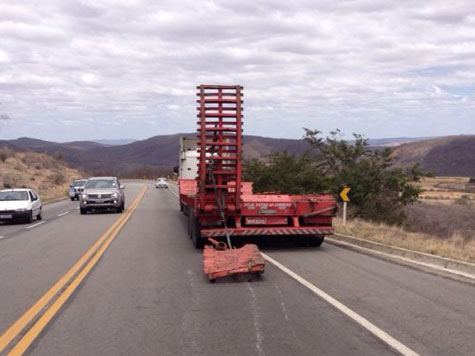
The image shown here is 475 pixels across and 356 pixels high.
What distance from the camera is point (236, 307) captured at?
8320 millimetres

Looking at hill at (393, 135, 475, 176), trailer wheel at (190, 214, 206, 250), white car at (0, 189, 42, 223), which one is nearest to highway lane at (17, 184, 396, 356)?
trailer wheel at (190, 214, 206, 250)

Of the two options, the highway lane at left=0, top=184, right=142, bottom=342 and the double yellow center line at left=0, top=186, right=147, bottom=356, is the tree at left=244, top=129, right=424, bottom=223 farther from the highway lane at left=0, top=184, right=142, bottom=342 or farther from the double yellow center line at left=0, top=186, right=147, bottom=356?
the double yellow center line at left=0, top=186, right=147, bottom=356

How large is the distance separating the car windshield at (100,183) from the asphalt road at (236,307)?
1628 cm

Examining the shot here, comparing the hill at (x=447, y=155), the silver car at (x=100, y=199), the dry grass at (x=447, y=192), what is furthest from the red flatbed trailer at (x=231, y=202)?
the hill at (x=447, y=155)

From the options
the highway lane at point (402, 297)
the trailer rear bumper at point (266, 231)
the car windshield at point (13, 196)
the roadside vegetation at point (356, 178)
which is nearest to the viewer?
the highway lane at point (402, 297)

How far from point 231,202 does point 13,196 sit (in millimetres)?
14439

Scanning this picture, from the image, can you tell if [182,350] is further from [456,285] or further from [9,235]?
[9,235]

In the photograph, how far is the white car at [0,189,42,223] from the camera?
79.5ft

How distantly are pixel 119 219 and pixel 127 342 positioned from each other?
62.7 ft

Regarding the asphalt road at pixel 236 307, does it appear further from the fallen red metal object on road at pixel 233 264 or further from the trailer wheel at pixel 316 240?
the trailer wheel at pixel 316 240

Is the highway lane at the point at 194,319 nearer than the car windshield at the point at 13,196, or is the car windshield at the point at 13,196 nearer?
the highway lane at the point at 194,319

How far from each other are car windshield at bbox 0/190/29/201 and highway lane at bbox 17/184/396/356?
1497cm

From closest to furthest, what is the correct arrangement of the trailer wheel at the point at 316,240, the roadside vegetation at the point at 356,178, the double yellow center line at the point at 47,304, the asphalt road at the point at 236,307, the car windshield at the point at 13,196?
the asphalt road at the point at 236,307, the double yellow center line at the point at 47,304, the trailer wheel at the point at 316,240, the car windshield at the point at 13,196, the roadside vegetation at the point at 356,178

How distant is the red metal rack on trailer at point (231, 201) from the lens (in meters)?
14.4
